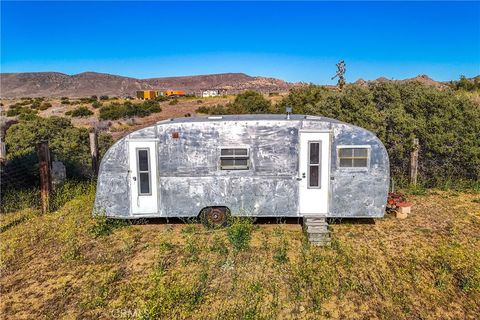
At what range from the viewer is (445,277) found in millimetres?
6383

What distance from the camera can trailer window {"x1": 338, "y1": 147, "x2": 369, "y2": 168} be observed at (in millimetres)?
8516

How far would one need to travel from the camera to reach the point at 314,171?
8.66m

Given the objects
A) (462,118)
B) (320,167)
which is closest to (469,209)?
(462,118)

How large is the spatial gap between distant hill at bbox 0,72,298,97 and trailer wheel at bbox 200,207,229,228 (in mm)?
88349

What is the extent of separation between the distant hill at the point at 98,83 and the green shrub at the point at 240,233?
88.6 meters

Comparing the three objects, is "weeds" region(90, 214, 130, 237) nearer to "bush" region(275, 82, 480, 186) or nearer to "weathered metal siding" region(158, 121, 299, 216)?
"weathered metal siding" region(158, 121, 299, 216)

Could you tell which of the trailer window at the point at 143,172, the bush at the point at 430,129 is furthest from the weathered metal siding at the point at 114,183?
the bush at the point at 430,129

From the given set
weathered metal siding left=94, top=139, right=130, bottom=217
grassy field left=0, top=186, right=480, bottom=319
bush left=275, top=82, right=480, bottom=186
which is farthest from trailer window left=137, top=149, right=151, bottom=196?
bush left=275, top=82, right=480, bottom=186

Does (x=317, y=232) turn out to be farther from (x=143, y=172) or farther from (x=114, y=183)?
(x=114, y=183)

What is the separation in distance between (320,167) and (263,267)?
118 inches

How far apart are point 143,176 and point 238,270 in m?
3.49

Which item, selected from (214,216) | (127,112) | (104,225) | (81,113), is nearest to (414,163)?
(214,216)

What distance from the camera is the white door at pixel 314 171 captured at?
8.56 meters

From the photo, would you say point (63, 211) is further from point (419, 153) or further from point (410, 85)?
point (410, 85)
